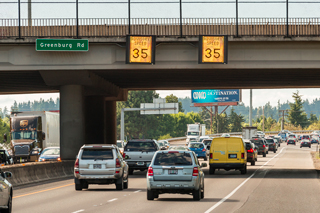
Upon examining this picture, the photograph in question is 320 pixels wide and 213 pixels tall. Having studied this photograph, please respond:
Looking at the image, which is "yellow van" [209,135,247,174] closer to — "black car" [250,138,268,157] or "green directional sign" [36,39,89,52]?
"green directional sign" [36,39,89,52]

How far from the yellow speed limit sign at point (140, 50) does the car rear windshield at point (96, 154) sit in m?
10.2

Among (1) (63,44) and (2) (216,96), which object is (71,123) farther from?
(2) (216,96)

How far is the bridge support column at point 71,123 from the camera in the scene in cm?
3496

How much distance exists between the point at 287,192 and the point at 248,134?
59230 mm

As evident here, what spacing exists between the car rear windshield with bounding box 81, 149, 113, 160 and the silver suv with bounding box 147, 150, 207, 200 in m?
3.65

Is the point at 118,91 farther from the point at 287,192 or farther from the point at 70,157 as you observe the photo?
the point at 287,192

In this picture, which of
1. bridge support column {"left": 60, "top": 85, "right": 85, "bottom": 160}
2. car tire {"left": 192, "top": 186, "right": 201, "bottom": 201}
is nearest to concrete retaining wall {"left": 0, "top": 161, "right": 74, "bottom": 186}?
bridge support column {"left": 60, "top": 85, "right": 85, "bottom": 160}

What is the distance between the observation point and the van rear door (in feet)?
100

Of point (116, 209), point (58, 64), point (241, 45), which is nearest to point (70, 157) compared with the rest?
point (58, 64)

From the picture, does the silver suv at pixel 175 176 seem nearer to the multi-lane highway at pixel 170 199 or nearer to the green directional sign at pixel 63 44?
the multi-lane highway at pixel 170 199

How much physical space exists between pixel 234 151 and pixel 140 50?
7313 millimetres

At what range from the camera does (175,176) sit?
17.1m

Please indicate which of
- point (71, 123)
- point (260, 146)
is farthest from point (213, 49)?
point (260, 146)

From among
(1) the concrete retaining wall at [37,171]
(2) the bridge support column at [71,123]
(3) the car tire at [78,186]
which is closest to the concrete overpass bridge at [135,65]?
(2) the bridge support column at [71,123]
